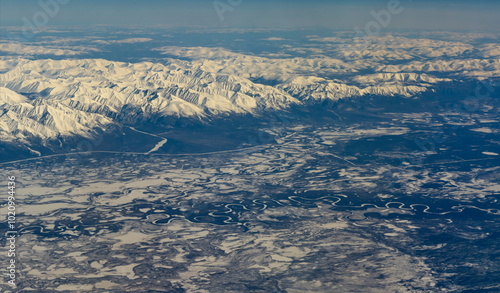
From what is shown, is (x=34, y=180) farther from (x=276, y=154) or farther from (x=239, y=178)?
(x=276, y=154)

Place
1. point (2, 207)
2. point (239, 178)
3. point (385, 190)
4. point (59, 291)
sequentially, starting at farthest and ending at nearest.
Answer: point (239, 178), point (385, 190), point (2, 207), point (59, 291)

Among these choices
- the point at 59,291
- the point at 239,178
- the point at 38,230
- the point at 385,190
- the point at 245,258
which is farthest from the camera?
the point at 239,178

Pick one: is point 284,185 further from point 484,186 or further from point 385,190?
point 484,186

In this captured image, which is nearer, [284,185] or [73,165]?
[284,185]

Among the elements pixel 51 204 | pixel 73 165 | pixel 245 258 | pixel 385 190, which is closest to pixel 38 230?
pixel 51 204

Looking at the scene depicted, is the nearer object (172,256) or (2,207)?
Answer: (172,256)

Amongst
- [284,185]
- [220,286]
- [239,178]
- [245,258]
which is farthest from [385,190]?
[220,286]

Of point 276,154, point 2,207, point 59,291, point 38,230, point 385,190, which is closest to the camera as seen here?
point 59,291

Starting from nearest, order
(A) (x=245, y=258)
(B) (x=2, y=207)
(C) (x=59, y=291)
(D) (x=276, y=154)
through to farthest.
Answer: (C) (x=59, y=291) < (A) (x=245, y=258) < (B) (x=2, y=207) < (D) (x=276, y=154)
